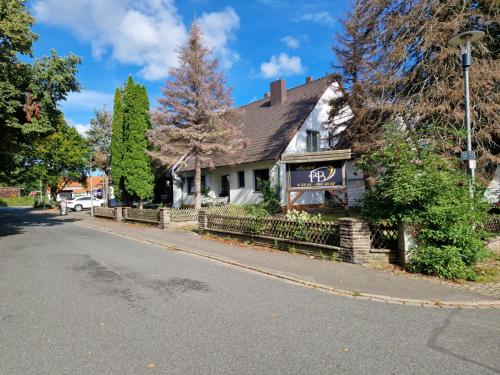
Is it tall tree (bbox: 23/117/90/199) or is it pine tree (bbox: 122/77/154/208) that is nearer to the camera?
pine tree (bbox: 122/77/154/208)

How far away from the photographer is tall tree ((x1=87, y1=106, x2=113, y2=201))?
37781 mm

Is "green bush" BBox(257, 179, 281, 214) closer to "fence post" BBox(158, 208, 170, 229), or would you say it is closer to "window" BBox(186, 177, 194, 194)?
"fence post" BBox(158, 208, 170, 229)

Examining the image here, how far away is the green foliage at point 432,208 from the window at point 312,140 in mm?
14764

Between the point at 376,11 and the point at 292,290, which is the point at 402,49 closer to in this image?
the point at 376,11

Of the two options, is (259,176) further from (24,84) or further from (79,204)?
(79,204)

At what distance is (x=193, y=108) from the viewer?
1867cm

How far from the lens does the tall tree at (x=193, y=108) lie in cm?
1838

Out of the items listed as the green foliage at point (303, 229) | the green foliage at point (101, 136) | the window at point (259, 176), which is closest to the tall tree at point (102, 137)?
the green foliage at point (101, 136)

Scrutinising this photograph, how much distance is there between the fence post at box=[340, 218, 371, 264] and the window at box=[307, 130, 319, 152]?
589 inches

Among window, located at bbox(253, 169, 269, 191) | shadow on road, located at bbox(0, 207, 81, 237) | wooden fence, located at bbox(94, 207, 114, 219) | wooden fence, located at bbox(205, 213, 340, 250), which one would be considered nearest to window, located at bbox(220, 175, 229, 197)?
window, located at bbox(253, 169, 269, 191)

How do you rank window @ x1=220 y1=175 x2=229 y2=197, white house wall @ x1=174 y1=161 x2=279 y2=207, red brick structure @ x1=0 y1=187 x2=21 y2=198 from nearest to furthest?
white house wall @ x1=174 y1=161 x2=279 y2=207 → window @ x1=220 y1=175 x2=229 y2=197 → red brick structure @ x1=0 y1=187 x2=21 y2=198

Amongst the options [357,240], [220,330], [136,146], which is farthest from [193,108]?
[220,330]

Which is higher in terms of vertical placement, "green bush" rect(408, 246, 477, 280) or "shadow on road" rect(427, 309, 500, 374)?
"green bush" rect(408, 246, 477, 280)

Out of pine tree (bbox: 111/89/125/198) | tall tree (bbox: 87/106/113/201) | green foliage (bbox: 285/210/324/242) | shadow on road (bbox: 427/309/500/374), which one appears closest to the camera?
shadow on road (bbox: 427/309/500/374)
